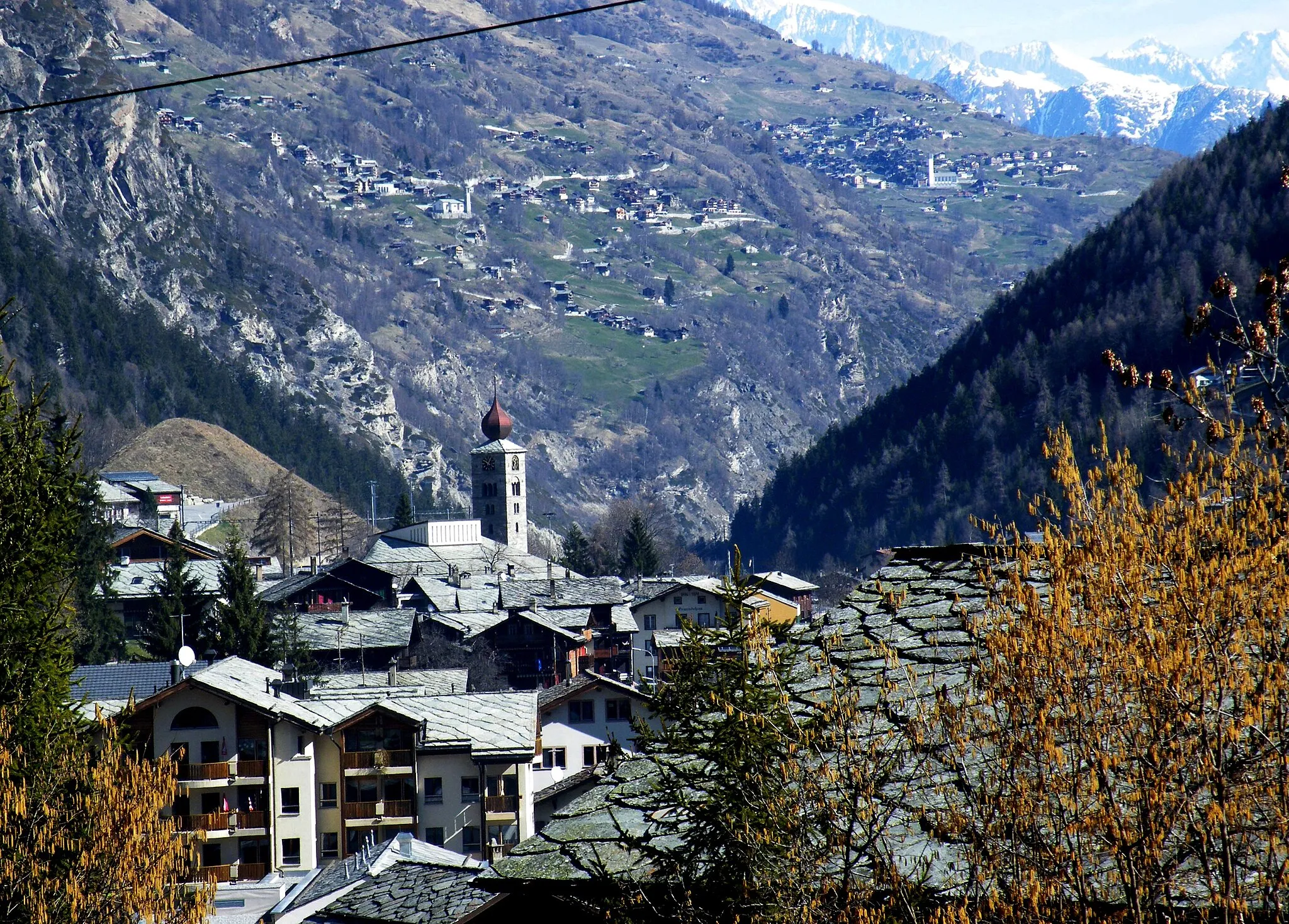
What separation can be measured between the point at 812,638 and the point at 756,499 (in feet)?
625

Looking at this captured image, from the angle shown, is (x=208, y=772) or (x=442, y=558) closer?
(x=208, y=772)

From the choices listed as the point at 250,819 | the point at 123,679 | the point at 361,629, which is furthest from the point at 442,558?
the point at 250,819

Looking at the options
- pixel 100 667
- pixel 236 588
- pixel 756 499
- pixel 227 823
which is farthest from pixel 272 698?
pixel 756 499

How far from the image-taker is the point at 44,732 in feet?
64.3

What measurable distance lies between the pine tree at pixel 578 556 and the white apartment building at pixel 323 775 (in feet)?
239

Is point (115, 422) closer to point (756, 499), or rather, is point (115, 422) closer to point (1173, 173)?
point (756, 499)

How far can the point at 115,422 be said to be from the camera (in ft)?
578

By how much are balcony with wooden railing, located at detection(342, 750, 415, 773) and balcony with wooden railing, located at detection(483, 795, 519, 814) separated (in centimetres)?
265

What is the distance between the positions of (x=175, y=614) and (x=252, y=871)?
31218 mm

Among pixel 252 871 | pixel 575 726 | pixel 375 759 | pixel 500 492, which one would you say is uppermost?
pixel 500 492

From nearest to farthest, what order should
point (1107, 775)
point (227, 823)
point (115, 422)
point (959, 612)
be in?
point (1107, 775) → point (959, 612) → point (227, 823) → point (115, 422)

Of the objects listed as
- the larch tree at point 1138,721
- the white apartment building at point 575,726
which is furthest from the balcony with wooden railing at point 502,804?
the larch tree at point 1138,721

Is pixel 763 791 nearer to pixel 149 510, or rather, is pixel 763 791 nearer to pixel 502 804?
pixel 502 804

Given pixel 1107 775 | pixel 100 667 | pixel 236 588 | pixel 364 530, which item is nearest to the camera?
pixel 1107 775
